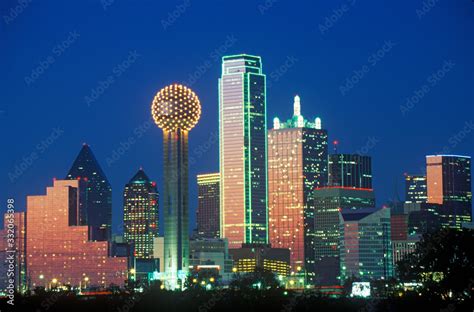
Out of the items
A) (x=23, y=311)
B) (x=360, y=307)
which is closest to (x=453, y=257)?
(x=360, y=307)

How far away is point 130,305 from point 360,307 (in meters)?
30.9

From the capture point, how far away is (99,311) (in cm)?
15338

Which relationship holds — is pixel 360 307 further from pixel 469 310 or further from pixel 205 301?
pixel 469 310

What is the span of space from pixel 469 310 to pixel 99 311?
48784 millimetres

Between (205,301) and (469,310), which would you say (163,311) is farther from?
(469,310)

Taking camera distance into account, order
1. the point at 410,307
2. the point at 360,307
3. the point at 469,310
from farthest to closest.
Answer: the point at 360,307 < the point at 410,307 < the point at 469,310

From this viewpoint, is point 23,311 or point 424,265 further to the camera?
point 424,265

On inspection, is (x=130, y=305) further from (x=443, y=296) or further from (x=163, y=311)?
(x=443, y=296)

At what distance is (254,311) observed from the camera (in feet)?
490

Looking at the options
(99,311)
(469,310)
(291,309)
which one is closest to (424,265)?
(291,309)

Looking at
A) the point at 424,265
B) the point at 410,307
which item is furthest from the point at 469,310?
the point at 424,265

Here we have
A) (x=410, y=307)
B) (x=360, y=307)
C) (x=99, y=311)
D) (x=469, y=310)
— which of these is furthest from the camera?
(x=360, y=307)

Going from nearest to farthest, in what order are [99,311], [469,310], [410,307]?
1. [469,310]
2. [410,307]
3. [99,311]

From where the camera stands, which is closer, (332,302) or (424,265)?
(424,265)
